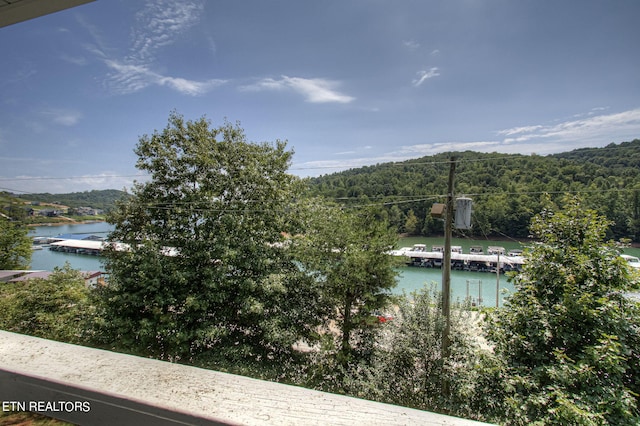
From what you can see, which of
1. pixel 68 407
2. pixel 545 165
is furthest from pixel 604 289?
pixel 545 165

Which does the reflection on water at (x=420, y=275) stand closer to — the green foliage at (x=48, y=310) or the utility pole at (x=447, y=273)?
the green foliage at (x=48, y=310)

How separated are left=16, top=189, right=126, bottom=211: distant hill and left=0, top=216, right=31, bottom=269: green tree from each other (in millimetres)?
10261

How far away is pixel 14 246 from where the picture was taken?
17.0 m

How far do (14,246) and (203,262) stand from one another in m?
17.1

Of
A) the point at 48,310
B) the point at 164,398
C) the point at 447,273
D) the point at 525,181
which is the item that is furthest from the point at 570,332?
the point at 48,310

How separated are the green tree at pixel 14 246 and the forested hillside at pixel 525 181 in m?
17.4

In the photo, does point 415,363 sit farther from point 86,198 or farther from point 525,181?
point 86,198

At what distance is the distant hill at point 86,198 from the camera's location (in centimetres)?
779

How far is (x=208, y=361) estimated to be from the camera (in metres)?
6.88

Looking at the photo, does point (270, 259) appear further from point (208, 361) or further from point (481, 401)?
point (481, 401)

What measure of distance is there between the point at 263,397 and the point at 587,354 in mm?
5066

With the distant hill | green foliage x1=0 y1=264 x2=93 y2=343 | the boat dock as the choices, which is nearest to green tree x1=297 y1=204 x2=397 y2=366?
the distant hill

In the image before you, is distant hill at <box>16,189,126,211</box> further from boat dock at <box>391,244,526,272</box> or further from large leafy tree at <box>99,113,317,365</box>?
boat dock at <box>391,244,526,272</box>

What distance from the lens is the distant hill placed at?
7791 mm
